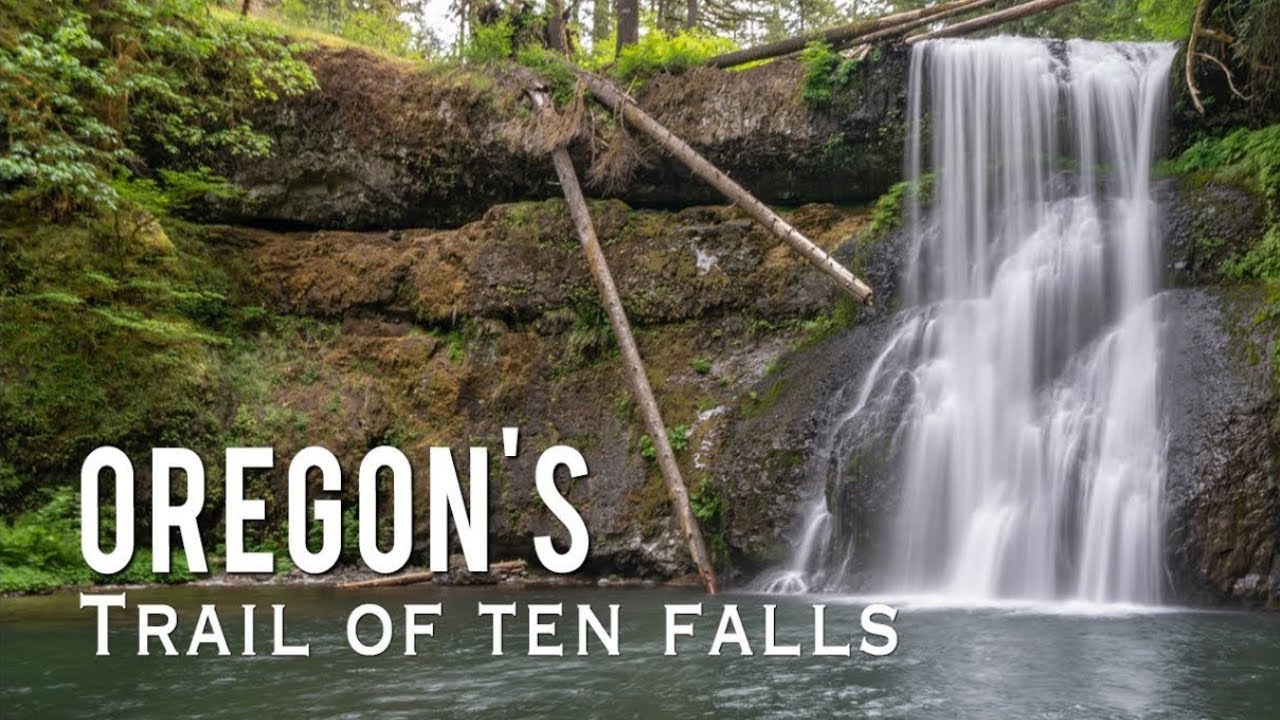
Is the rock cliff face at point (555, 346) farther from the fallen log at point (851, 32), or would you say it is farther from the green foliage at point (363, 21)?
the green foliage at point (363, 21)

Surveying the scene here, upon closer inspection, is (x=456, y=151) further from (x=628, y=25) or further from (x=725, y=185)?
(x=628, y=25)

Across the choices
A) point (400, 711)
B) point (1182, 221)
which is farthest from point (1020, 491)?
point (400, 711)

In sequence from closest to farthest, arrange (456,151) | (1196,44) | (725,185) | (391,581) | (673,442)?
(391,581) → (1196,44) → (673,442) → (725,185) → (456,151)

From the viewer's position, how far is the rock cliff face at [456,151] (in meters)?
14.0

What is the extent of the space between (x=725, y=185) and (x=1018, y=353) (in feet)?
14.1

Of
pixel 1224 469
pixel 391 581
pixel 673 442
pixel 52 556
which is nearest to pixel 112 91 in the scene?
pixel 52 556

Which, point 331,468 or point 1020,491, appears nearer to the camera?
point 1020,491

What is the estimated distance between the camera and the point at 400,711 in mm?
5152

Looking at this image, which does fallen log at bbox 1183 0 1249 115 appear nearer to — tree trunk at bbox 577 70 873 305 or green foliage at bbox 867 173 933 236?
green foliage at bbox 867 173 933 236

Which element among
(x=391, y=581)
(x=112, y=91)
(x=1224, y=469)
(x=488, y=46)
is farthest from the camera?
(x=488, y=46)

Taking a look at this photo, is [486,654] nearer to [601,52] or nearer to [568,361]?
[568,361]

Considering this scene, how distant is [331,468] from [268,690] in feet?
21.3

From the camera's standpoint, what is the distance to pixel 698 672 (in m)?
6.19

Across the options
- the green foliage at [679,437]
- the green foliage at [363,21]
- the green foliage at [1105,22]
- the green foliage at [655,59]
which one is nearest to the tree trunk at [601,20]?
the green foliage at [363,21]
